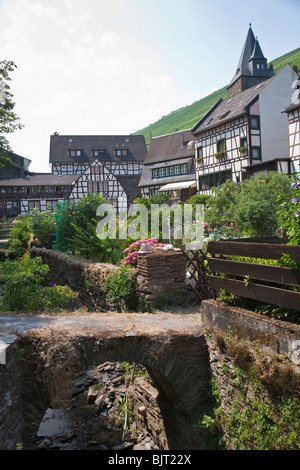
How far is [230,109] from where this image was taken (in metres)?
30.9

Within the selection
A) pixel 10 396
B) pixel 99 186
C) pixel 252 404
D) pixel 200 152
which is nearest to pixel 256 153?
pixel 200 152

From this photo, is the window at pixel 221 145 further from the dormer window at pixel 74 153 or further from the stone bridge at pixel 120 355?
the dormer window at pixel 74 153

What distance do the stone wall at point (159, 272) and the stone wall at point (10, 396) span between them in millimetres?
3422

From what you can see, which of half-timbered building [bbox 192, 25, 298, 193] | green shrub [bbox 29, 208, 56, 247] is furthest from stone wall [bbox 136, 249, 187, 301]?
half-timbered building [bbox 192, 25, 298, 193]

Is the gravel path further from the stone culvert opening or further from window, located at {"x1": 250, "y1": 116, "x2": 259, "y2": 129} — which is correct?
window, located at {"x1": 250, "y1": 116, "x2": 259, "y2": 129}

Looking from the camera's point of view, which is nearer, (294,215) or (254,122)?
(294,215)

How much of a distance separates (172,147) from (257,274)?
3856cm

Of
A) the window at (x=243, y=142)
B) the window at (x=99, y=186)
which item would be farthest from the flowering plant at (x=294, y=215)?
the window at (x=99, y=186)

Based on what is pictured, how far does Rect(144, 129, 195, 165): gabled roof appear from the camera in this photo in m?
39.7

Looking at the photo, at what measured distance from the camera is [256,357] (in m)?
4.52

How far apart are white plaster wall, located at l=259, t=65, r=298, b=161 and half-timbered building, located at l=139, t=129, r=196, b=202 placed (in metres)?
8.30

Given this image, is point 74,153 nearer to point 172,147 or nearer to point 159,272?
point 172,147
